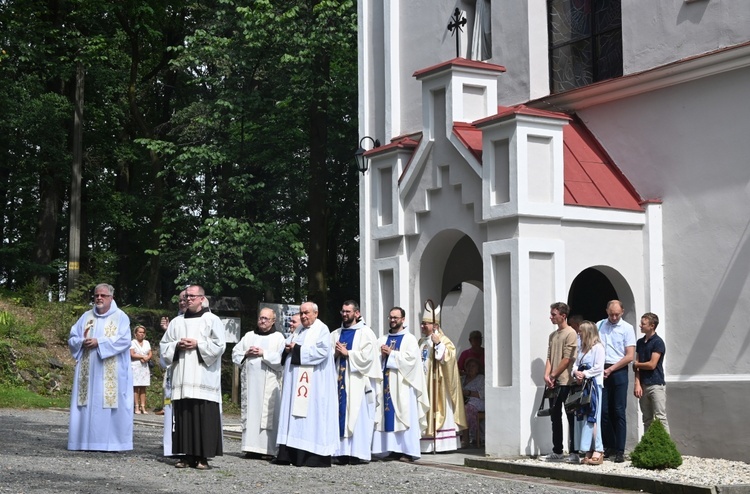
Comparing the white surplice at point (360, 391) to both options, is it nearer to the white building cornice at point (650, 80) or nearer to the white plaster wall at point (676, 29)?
the white building cornice at point (650, 80)

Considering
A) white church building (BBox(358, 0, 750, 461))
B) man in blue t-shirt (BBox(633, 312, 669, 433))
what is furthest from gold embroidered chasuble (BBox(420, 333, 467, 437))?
man in blue t-shirt (BBox(633, 312, 669, 433))

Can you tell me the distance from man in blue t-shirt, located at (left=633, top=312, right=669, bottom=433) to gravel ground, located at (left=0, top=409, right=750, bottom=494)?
691mm

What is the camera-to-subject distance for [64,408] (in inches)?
949

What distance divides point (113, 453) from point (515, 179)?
19.2 ft

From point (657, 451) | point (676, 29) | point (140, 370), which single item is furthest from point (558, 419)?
point (140, 370)

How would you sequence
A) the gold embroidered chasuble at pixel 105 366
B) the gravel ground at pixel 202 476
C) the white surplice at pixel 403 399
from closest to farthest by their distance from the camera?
the gravel ground at pixel 202 476 < the gold embroidered chasuble at pixel 105 366 < the white surplice at pixel 403 399

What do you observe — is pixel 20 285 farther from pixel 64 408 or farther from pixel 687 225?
pixel 687 225

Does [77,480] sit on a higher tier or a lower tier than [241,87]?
lower

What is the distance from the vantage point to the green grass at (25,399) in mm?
23672

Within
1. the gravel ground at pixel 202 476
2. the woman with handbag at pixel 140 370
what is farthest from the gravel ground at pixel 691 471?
the woman with handbag at pixel 140 370

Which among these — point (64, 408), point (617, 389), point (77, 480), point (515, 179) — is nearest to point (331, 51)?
point (64, 408)

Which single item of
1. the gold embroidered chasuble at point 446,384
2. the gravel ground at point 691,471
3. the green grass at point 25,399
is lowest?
the gravel ground at point 691,471

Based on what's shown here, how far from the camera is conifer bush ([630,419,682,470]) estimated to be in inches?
477

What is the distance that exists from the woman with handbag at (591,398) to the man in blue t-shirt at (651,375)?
1.88 feet
